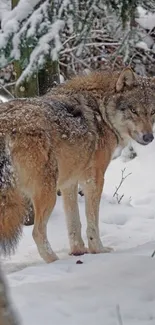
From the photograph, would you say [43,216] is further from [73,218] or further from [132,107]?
[132,107]

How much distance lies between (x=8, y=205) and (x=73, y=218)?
4.87 ft

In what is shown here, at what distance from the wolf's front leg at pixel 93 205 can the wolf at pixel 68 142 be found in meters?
0.01

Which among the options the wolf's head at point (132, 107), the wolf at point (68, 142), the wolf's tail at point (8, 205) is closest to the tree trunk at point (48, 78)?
the wolf at point (68, 142)

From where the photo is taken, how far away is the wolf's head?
6.32m

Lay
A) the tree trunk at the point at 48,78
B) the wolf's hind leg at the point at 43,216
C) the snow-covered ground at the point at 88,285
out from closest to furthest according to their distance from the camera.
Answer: the snow-covered ground at the point at 88,285 → the wolf's hind leg at the point at 43,216 → the tree trunk at the point at 48,78

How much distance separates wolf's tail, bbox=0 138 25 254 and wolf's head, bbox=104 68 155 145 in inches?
62.6

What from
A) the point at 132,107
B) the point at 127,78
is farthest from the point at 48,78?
the point at 132,107

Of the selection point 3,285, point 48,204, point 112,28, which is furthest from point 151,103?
point 3,285

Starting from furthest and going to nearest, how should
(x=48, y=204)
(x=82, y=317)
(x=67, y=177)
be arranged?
(x=67, y=177)
(x=48, y=204)
(x=82, y=317)

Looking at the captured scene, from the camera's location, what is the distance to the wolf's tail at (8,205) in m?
5.14

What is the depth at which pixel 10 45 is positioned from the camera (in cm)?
438

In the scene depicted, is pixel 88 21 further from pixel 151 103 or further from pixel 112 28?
pixel 151 103

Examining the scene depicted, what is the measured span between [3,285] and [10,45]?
314cm

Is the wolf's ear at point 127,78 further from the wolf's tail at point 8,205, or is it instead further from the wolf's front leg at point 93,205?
the wolf's tail at point 8,205
